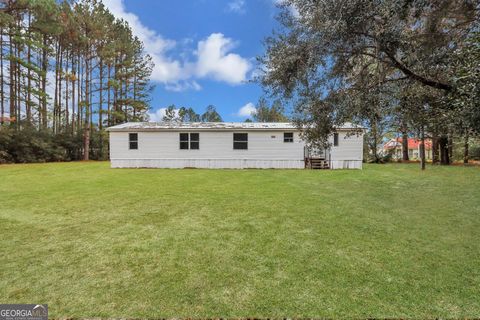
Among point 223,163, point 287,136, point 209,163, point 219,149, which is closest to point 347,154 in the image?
point 287,136

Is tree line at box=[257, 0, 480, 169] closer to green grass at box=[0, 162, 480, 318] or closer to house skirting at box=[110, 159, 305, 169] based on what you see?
green grass at box=[0, 162, 480, 318]

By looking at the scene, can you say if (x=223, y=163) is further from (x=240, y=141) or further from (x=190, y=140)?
(x=190, y=140)

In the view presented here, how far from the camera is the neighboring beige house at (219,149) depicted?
14625 mm

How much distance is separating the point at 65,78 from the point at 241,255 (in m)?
25.2

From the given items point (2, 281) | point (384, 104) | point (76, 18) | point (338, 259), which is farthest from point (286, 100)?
point (76, 18)

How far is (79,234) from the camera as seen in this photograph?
4.37 m

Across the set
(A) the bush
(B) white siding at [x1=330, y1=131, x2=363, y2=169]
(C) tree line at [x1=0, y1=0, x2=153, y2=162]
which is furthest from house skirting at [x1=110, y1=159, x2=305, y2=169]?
(C) tree line at [x1=0, y1=0, x2=153, y2=162]

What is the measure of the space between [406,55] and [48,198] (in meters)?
8.72

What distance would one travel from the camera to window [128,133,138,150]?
14.8 metres

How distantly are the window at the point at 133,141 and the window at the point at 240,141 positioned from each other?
5672mm

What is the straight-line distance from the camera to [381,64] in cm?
432

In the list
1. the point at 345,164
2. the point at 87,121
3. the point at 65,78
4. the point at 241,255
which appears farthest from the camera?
the point at 65,78

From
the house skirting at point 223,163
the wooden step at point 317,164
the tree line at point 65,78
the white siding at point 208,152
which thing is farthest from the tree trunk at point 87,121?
the wooden step at point 317,164

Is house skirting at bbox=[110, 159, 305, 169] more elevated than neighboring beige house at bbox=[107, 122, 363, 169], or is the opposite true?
neighboring beige house at bbox=[107, 122, 363, 169]
